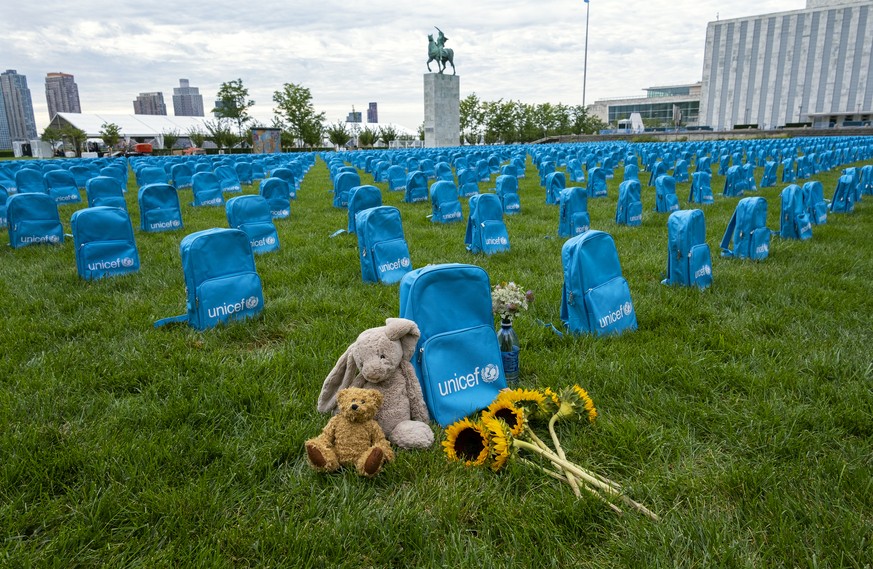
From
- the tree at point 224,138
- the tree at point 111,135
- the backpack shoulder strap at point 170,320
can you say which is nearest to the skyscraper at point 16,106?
the tree at point 111,135

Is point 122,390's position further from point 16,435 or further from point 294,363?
→ point 294,363

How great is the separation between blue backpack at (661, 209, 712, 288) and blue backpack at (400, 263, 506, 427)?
2635mm

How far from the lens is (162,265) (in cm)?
593

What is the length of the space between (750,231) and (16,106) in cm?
16664

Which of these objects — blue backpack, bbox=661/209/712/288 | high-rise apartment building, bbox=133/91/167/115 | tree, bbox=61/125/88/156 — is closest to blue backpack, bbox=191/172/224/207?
blue backpack, bbox=661/209/712/288

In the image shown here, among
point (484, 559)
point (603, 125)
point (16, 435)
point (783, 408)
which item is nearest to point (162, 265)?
point (16, 435)

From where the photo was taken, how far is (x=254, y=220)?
651 centimetres

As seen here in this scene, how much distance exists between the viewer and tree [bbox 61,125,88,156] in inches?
1847

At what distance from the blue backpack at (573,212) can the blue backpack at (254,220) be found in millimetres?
3826

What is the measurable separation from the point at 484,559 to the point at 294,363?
1.83 meters

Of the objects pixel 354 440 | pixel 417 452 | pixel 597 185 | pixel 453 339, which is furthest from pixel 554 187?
pixel 354 440

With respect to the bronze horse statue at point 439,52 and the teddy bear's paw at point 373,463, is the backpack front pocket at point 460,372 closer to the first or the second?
the teddy bear's paw at point 373,463

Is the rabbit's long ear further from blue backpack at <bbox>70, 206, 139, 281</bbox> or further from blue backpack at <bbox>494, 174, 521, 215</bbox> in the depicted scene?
blue backpack at <bbox>494, 174, 521, 215</bbox>

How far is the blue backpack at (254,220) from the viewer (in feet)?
20.7
